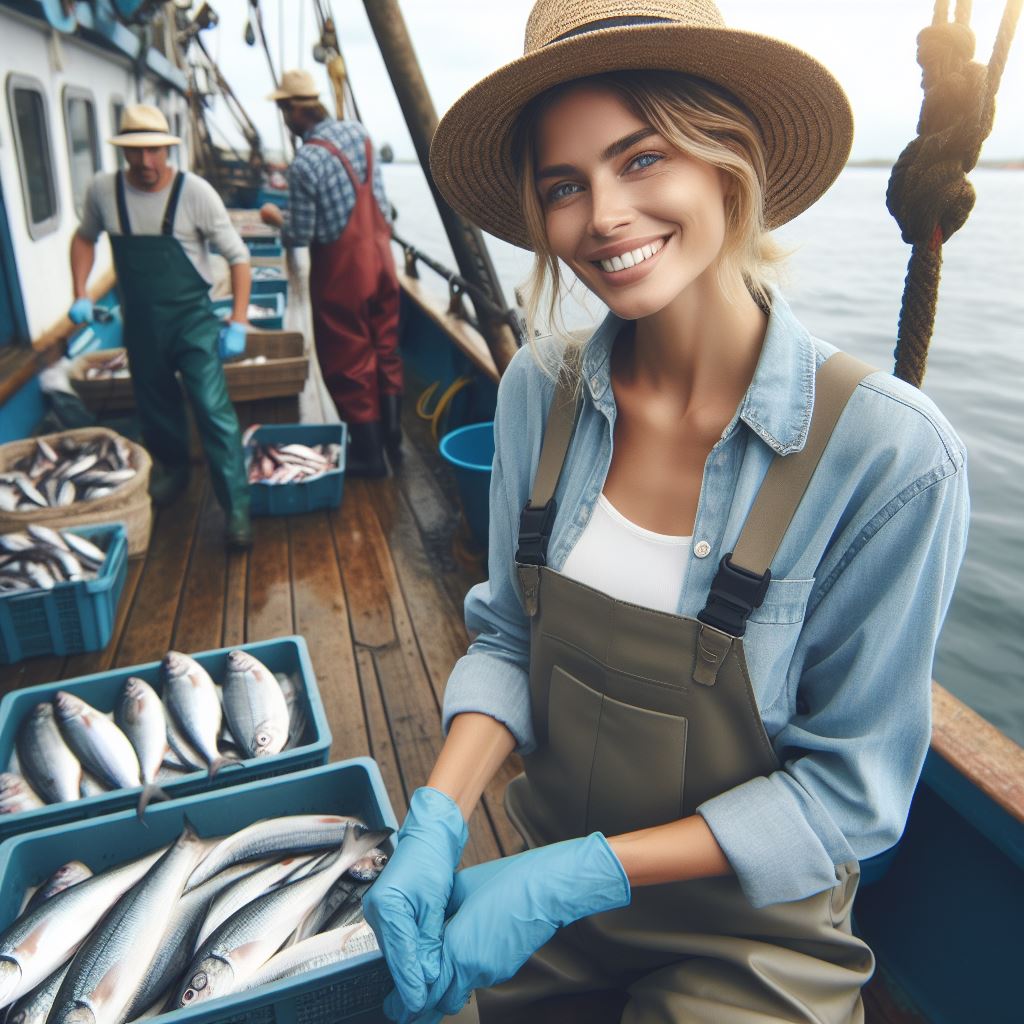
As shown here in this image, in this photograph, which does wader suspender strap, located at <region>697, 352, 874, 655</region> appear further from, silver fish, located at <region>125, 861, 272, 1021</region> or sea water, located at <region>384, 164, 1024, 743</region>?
silver fish, located at <region>125, 861, 272, 1021</region>

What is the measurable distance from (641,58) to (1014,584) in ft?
26.5

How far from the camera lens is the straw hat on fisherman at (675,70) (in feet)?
3.84

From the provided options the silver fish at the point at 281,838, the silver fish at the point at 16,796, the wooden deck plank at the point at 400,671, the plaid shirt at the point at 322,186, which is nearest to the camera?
the silver fish at the point at 281,838

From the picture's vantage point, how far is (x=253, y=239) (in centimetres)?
1386

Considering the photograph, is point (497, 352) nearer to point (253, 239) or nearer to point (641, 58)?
point (641, 58)

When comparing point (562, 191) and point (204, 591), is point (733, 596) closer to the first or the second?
point (562, 191)

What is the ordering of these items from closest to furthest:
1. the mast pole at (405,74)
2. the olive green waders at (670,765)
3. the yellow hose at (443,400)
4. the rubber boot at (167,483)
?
the olive green waders at (670,765)
the mast pole at (405,74)
the rubber boot at (167,483)
the yellow hose at (443,400)

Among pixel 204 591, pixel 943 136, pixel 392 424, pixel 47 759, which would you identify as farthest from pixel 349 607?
pixel 943 136

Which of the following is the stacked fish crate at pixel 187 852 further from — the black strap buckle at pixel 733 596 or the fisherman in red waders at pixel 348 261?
the fisherman in red waders at pixel 348 261

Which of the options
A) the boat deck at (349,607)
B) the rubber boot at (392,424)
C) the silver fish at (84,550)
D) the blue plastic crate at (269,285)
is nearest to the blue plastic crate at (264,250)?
the blue plastic crate at (269,285)

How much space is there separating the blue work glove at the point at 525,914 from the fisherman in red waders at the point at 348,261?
4078 mm

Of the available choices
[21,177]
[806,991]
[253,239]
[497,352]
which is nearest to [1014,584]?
[497,352]

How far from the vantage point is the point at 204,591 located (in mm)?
3908

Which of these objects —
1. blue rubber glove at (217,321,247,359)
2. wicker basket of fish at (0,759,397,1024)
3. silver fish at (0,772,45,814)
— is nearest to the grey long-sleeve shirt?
blue rubber glove at (217,321,247,359)
